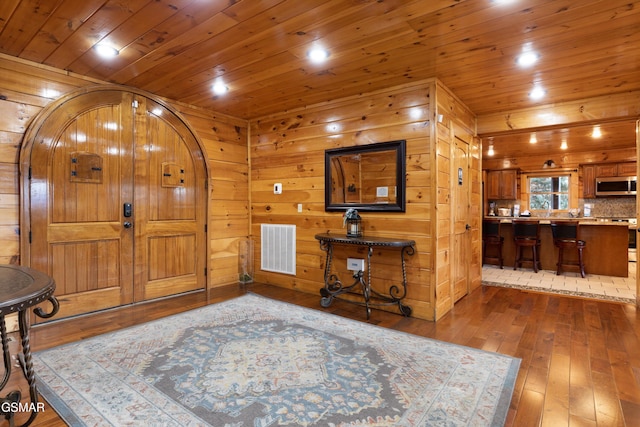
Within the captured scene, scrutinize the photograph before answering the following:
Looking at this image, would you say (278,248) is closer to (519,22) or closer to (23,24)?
(23,24)

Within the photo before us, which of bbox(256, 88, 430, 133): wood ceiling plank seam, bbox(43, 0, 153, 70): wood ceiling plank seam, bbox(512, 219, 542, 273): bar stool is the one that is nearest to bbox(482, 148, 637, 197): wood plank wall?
bbox(512, 219, 542, 273): bar stool

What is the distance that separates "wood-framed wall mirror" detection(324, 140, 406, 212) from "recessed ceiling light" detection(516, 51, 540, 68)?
1.18 meters

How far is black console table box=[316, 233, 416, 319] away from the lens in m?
Result: 3.34

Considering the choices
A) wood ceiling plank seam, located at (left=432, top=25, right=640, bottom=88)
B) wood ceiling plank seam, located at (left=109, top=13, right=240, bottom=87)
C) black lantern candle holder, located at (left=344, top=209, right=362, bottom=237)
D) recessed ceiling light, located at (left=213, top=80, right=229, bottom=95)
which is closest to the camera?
wood ceiling plank seam, located at (left=109, top=13, right=240, bottom=87)

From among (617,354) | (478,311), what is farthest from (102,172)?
(617,354)

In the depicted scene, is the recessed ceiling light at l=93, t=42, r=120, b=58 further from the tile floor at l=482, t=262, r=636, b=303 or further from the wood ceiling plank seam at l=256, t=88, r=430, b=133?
the tile floor at l=482, t=262, r=636, b=303

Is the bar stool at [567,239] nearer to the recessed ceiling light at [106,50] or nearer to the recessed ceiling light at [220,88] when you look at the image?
the recessed ceiling light at [220,88]

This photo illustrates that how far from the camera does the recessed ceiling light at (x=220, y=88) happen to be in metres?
3.59

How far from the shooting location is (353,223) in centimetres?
373

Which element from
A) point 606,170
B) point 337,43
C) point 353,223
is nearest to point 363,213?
point 353,223

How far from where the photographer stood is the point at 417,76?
10.9 ft

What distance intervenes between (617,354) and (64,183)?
4.93 meters

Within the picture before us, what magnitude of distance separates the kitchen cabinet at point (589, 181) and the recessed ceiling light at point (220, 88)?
8.54 meters

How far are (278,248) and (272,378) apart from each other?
261 centimetres
